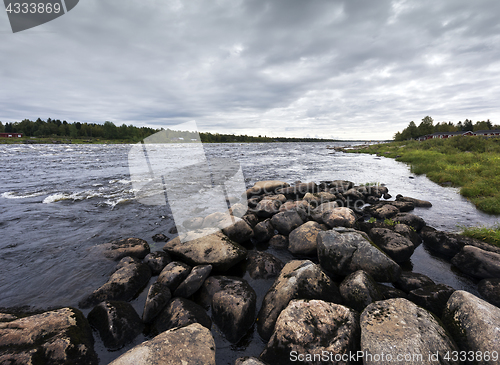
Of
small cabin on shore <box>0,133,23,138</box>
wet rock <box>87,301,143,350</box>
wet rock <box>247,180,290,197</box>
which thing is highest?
small cabin on shore <box>0,133,23,138</box>

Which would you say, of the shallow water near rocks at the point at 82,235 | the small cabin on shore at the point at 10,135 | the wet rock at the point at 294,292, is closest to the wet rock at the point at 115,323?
the shallow water near rocks at the point at 82,235

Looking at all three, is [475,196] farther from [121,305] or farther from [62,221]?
[62,221]

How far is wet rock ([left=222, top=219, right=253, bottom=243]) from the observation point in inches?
285

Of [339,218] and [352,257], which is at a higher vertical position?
[339,218]

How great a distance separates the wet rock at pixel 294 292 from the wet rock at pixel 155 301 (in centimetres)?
212

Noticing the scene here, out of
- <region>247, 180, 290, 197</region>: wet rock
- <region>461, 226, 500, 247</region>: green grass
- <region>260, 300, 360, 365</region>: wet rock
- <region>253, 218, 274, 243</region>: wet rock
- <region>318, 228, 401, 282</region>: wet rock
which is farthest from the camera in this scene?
<region>247, 180, 290, 197</region>: wet rock

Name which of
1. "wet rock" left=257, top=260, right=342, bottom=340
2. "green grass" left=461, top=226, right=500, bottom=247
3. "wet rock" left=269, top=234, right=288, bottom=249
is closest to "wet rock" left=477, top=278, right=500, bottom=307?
"green grass" left=461, top=226, right=500, bottom=247

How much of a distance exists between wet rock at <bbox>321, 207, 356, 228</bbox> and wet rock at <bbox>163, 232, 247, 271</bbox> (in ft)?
11.4

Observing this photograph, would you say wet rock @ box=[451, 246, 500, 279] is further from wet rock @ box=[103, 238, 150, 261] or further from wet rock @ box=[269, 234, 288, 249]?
wet rock @ box=[103, 238, 150, 261]

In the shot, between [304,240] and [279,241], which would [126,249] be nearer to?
[279,241]

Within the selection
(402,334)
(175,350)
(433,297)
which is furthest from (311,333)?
(433,297)

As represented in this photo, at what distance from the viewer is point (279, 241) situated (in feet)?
24.1

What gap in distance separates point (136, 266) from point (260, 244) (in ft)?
13.3

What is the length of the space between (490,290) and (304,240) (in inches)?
170
